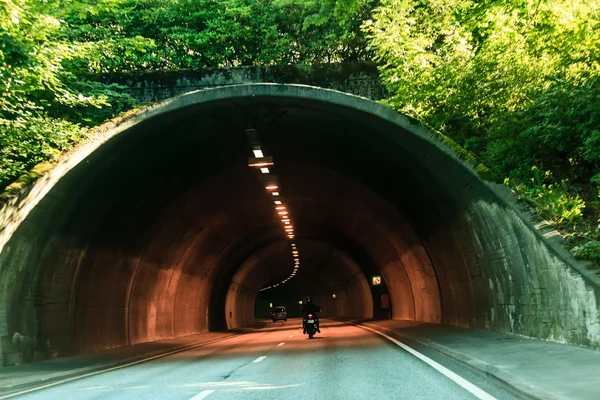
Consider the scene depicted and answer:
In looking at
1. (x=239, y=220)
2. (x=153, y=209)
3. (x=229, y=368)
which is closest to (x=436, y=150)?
(x=229, y=368)

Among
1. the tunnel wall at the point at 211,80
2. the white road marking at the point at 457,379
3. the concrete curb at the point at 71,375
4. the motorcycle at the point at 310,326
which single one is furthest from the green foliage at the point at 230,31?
the white road marking at the point at 457,379

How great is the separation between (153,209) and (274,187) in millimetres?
5225

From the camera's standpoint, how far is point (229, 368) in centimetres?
1511

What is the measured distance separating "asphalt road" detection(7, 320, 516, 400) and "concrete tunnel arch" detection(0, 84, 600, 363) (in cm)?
271

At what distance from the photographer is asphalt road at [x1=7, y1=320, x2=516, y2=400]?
9820 millimetres

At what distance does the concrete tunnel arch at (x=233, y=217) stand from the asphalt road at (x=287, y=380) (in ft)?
8.89

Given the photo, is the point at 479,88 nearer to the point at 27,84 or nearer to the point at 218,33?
the point at 27,84

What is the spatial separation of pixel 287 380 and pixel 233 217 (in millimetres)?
18709

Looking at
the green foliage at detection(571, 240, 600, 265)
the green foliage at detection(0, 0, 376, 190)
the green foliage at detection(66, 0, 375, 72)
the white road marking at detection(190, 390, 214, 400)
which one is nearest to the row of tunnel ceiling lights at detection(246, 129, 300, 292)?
the green foliage at detection(0, 0, 376, 190)

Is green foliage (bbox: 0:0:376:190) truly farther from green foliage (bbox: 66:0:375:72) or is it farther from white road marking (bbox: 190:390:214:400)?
white road marking (bbox: 190:390:214:400)

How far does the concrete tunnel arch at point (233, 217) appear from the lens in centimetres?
1502

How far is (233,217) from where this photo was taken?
3023cm

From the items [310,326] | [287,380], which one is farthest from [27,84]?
[310,326]

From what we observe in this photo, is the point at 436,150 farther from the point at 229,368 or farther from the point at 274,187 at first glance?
the point at 274,187
